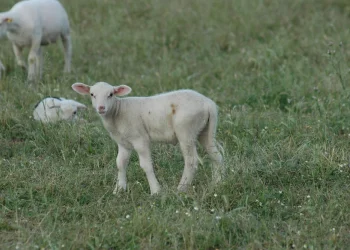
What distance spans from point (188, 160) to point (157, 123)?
0.43m

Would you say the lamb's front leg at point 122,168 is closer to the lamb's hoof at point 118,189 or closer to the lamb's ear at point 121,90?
the lamb's hoof at point 118,189

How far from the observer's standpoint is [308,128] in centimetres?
822

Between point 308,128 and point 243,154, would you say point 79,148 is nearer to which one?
point 243,154

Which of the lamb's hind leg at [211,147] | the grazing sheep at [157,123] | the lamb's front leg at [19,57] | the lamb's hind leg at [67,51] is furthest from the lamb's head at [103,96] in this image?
the lamb's hind leg at [67,51]

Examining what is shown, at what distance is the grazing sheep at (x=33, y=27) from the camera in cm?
1019

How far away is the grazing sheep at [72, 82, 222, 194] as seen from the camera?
653cm

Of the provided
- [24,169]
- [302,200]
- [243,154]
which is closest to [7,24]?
[24,169]

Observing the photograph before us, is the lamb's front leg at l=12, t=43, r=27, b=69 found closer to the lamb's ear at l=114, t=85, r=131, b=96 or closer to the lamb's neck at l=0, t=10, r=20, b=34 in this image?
the lamb's neck at l=0, t=10, r=20, b=34

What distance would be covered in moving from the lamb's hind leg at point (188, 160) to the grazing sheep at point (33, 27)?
4.08 metres

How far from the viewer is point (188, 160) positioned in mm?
6637

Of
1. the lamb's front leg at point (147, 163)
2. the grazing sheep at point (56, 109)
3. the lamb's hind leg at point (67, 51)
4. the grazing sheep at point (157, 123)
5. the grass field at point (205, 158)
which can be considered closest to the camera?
the grass field at point (205, 158)

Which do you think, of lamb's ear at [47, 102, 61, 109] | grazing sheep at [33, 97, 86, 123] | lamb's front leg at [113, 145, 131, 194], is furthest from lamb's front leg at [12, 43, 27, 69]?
lamb's front leg at [113, 145, 131, 194]

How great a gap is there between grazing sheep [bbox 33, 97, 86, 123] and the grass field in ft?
0.51

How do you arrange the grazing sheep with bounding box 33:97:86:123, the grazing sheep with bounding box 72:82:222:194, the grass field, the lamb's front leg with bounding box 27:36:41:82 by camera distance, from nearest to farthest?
the grass field
the grazing sheep with bounding box 72:82:222:194
the grazing sheep with bounding box 33:97:86:123
the lamb's front leg with bounding box 27:36:41:82
